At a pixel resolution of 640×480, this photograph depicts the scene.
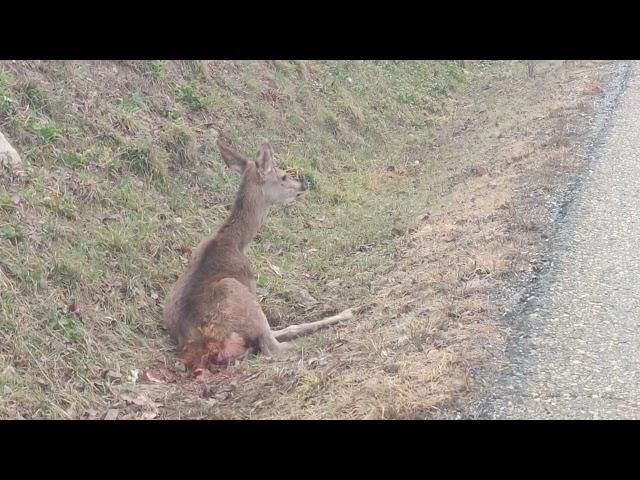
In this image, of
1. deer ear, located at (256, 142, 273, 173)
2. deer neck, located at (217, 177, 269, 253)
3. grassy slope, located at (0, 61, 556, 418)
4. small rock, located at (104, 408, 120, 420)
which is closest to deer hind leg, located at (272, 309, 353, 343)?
grassy slope, located at (0, 61, 556, 418)

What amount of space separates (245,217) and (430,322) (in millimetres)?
3527

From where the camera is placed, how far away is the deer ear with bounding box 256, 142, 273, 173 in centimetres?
978

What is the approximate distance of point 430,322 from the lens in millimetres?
6273

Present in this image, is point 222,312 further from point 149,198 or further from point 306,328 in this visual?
point 149,198

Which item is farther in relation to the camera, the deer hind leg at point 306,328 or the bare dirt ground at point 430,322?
the deer hind leg at point 306,328

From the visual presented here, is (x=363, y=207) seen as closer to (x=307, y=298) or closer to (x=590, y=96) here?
(x=307, y=298)

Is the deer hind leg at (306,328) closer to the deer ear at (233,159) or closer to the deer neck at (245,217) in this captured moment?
the deer neck at (245,217)

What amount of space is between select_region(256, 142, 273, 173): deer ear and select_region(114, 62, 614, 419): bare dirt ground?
165 cm

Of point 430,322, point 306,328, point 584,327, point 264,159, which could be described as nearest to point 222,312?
point 306,328

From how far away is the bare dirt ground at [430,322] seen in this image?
529cm

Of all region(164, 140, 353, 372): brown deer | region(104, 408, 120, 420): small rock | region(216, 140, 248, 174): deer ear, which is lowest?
region(104, 408, 120, 420): small rock

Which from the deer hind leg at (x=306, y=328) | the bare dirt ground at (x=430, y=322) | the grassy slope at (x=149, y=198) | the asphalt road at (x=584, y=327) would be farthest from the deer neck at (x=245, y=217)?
the asphalt road at (x=584, y=327)

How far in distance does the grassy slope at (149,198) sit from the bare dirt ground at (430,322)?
663mm

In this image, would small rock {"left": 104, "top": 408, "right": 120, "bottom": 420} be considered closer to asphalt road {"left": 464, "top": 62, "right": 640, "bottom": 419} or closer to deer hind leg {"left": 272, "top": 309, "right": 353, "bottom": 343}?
deer hind leg {"left": 272, "top": 309, "right": 353, "bottom": 343}
